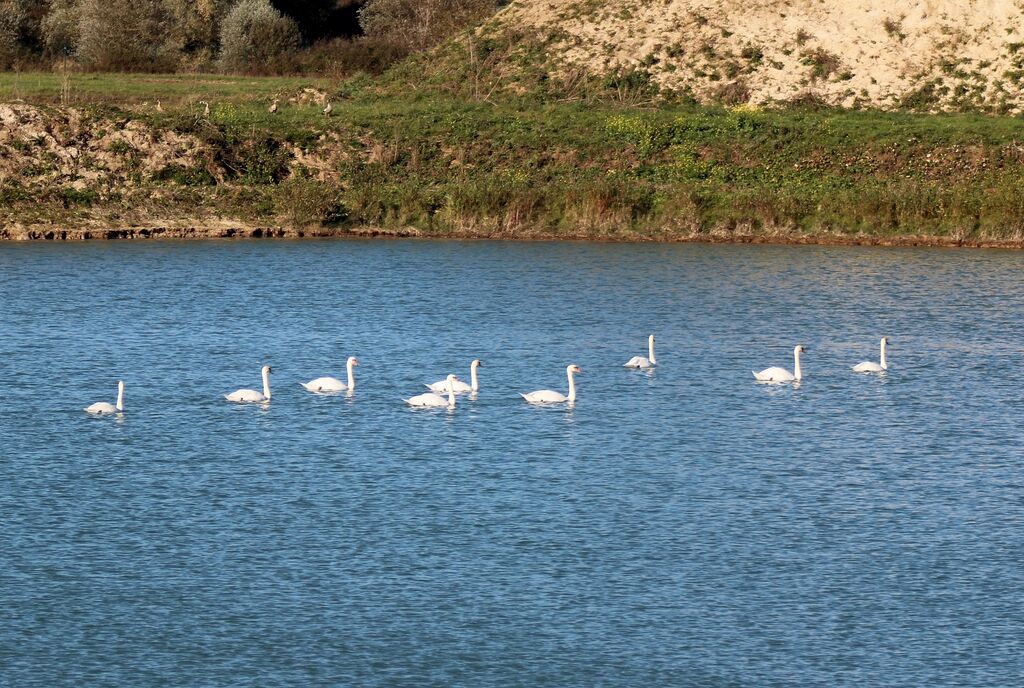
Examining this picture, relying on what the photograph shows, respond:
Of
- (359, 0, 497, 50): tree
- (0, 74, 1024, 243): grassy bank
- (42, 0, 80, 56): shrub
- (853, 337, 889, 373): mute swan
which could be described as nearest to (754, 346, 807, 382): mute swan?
(853, 337, 889, 373): mute swan

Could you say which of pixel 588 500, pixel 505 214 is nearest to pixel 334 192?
pixel 505 214

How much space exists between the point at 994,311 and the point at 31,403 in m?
27.6

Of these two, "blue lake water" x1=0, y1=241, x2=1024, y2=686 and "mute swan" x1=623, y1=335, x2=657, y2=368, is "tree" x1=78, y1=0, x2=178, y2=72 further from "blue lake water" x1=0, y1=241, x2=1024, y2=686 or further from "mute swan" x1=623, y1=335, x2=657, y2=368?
"mute swan" x1=623, y1=335, x2=657, y2=368

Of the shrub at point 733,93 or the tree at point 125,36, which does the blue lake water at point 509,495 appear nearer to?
the shrub at point 733,93

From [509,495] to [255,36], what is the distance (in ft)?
258

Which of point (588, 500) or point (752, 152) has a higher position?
point (752, 152)

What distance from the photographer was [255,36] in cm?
10312

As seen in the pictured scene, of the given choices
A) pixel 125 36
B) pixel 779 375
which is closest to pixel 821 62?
pixel 125 36

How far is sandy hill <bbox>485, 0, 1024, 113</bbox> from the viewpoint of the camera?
84312 mm

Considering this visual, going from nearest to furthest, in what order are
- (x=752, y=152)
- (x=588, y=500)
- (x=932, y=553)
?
(x=932, y=553)
(x=588, y=500)
(x=752, y=152)

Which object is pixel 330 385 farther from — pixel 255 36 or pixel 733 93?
pixel 255 36

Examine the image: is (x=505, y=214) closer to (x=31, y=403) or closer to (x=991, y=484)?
(x=31, y=403)

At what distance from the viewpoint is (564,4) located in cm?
9500

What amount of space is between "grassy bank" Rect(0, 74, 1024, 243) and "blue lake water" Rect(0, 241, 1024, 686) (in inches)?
541
